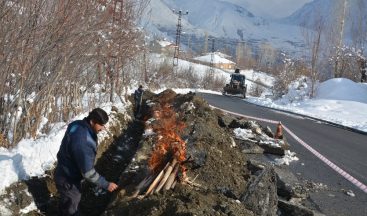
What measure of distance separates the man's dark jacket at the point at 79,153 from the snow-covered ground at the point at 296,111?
0.96 metres

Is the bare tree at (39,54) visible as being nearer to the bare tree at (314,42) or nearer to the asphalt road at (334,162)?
the asphalt road at (334,162)

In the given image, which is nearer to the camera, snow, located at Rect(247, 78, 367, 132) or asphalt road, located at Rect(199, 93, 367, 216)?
asphalt road, located at Rect(199, 93, 367, 216)

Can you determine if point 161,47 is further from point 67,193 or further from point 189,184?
point 67,193

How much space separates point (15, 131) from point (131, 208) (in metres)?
3.05

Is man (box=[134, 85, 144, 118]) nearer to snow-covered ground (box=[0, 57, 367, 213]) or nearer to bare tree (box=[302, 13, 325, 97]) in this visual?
snow-covered ground (box=[0, 57, 367, 213])

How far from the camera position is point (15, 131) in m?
7.51

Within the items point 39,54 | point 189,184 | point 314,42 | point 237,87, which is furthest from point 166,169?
point 237,87

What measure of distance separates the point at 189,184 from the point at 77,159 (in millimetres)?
1858

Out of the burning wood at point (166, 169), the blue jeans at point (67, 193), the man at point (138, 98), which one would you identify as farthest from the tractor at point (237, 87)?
the blue jeans at point (67, 193)

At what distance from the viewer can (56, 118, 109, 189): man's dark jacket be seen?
17.3ft

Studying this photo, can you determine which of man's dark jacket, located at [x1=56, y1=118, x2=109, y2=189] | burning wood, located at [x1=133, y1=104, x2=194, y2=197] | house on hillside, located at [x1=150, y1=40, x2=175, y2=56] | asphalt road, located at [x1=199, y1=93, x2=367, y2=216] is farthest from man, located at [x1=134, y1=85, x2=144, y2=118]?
house on hillside, located at [x1=150, y1=40, x2=175, y2=56]

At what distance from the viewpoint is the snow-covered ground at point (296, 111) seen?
6.36 meters

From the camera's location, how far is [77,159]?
531 centimetres

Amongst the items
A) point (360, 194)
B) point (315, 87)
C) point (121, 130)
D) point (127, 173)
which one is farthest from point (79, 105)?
point (315, 87)
